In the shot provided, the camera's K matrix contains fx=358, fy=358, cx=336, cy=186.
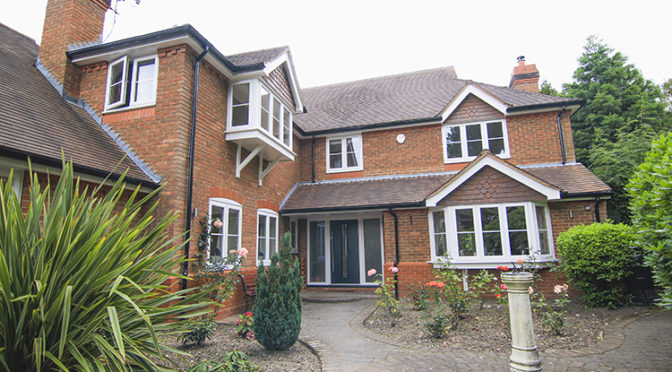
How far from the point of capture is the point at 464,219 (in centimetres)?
1024

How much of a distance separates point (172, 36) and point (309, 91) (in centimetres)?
1078

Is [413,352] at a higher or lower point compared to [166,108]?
lower

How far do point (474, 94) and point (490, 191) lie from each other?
12.8ft

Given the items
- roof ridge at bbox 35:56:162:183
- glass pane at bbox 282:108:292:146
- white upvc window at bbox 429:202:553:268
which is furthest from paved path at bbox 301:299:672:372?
glass pane at bbox 282:108:292:146

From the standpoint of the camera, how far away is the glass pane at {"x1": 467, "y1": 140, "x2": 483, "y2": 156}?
12.0 m

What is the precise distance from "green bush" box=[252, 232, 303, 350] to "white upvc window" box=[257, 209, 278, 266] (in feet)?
15.0

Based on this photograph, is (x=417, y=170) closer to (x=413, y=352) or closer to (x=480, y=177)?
(x=480, y=177)

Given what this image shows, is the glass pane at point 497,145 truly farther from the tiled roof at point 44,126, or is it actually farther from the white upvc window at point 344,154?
the tiled roof at point 44,126

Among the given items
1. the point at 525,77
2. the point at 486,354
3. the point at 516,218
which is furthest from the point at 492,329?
the point at 525,77

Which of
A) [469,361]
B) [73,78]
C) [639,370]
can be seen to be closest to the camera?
[639,370]

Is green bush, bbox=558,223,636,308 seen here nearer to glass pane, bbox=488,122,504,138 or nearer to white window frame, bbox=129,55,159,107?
glass pane, bbox=488,122,504,138

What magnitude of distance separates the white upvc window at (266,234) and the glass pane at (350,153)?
364cm

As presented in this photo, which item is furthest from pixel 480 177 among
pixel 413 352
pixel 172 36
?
pixel 172 36

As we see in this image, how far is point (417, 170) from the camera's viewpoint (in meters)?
12.4
